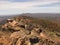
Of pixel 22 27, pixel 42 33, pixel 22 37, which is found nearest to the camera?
pixel 22 37

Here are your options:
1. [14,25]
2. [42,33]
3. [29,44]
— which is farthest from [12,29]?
[29,44]

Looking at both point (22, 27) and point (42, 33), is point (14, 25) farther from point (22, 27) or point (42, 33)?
point (42, 33)

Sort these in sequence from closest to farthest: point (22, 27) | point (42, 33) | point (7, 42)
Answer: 1. point (7, 42)
2. point (42, 33)
3. point (22, 27)

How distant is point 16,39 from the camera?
31797mm

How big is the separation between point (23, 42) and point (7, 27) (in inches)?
560

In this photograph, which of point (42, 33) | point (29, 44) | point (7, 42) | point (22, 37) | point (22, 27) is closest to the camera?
point (29, 44)

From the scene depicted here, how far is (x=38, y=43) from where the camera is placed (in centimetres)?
2917

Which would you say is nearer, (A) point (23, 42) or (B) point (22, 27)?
(A) point (23, 42)

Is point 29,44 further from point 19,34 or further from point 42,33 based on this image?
point 42,33

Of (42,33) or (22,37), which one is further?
(42,33)

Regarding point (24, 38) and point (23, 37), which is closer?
point (24, 38)

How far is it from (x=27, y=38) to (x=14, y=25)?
1341 centimetres

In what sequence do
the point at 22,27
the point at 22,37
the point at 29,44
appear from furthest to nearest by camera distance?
the point at 22,27, the point at 22,37, the point at 29,44

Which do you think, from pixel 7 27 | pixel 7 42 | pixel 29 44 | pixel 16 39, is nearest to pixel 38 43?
pixel 29 44
